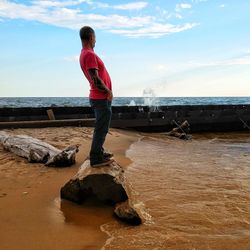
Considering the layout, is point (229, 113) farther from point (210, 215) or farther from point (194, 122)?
point (210, 215)

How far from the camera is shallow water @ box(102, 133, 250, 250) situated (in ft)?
12.1

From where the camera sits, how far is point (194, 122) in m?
18.4

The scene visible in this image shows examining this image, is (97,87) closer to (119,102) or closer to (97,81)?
(97,81)

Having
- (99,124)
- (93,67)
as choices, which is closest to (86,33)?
(93,67)

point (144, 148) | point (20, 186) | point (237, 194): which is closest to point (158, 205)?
point (237, 194)

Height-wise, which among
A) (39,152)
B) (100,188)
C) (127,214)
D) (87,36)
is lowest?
(127,214)

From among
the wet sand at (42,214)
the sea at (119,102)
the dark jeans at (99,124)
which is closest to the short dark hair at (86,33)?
the dark jeans at (99,124)

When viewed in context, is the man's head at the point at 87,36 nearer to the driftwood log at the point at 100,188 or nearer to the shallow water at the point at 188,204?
the driftwood log at the point at 100,188

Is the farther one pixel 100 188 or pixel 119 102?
pixel 119 102

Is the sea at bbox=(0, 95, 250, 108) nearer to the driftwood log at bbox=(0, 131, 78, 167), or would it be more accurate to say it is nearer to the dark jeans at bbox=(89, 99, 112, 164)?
the driftwood log at bbox=(0, 131, 78, 167)

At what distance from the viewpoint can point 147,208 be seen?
479 cm

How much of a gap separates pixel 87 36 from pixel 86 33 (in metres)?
0.05

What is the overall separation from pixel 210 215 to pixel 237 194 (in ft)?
3.96

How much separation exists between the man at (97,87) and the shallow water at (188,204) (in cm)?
96
